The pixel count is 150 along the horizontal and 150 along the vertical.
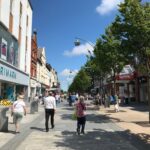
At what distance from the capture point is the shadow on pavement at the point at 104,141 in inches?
456

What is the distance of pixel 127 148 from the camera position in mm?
11398

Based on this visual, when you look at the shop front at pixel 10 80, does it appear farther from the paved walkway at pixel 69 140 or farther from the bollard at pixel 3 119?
the paved walkway at pixel 69 140

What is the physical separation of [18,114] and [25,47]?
33.6m

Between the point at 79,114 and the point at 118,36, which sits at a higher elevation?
the point at 118,36

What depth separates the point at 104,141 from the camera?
12.8m

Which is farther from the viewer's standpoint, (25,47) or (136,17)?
(25,47)

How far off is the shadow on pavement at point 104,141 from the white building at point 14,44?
1804 cm

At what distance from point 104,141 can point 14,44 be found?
2754cm

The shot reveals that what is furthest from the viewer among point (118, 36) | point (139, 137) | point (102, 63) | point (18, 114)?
point (102, 63)

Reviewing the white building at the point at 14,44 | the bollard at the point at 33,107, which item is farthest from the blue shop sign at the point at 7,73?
the bollard at the point at 33,107

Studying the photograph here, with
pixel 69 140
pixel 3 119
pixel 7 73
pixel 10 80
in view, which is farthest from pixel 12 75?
pixel 69 140

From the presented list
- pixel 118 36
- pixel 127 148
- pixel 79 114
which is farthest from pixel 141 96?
pixel 127 148

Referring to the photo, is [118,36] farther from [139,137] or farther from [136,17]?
[139,137]

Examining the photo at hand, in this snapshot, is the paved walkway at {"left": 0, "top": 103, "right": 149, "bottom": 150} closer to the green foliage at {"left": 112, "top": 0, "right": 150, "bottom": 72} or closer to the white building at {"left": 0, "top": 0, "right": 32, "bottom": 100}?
the green foliage at {"left": 112, "top": 0, "right": 150, "bottom": 72}
